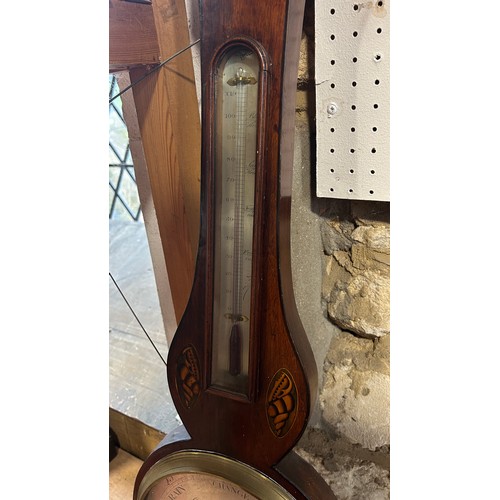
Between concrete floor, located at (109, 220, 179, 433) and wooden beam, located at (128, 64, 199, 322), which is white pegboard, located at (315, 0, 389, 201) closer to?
wooden beam, located at (128, 64, 199, 322)

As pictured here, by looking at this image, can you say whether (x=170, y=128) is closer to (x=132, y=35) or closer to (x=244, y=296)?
(x=132, y=35)

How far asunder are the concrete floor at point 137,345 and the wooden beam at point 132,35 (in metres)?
0.67

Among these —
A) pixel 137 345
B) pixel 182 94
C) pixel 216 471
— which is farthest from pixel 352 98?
pixel 137 345

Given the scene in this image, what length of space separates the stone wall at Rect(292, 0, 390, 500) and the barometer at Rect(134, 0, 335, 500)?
5.9 inches

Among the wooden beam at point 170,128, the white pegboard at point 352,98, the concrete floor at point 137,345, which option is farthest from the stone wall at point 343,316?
the concrete floor at point 137,345

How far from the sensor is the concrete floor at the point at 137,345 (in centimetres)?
115

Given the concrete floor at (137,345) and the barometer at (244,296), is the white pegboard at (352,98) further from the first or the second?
the concrete floor at (137,345)

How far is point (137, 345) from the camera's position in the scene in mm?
1379

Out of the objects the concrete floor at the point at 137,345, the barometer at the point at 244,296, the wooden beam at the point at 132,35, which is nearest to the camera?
the barometer at the point at 244,296
